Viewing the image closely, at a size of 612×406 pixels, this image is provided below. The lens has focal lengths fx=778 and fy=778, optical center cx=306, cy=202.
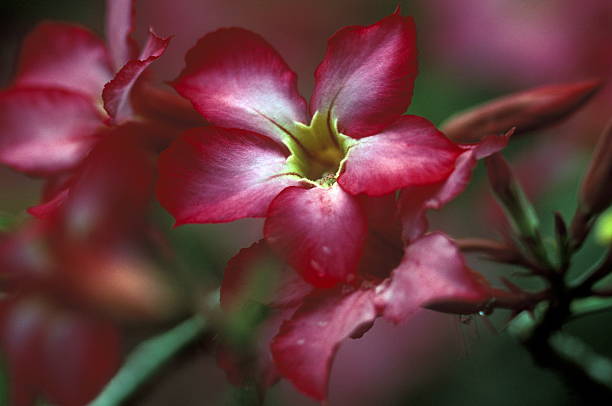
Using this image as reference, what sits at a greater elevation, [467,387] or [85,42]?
[85,42]

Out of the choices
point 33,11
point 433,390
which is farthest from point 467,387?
point 33,11

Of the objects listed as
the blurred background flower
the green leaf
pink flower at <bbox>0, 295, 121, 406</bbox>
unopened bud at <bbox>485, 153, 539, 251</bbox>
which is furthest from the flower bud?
pink flower at <bbox>0, 295, 121, 406</bbox>

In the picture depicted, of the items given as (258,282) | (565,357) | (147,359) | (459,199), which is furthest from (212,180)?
(459,199)

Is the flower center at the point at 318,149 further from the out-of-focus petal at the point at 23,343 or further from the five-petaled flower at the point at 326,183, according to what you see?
the out-of-focus petal at the point at 23,343

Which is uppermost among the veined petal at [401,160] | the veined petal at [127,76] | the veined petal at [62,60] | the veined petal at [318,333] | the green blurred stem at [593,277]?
the veined petal at [127,76]

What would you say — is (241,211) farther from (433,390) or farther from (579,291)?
(433,390)

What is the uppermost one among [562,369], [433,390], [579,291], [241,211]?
[241,211]

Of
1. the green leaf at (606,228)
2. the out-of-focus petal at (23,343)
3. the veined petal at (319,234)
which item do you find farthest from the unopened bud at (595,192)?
the out-of-focus petal at (23,343)

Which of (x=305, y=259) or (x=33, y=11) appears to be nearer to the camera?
(x=305, y=259)
